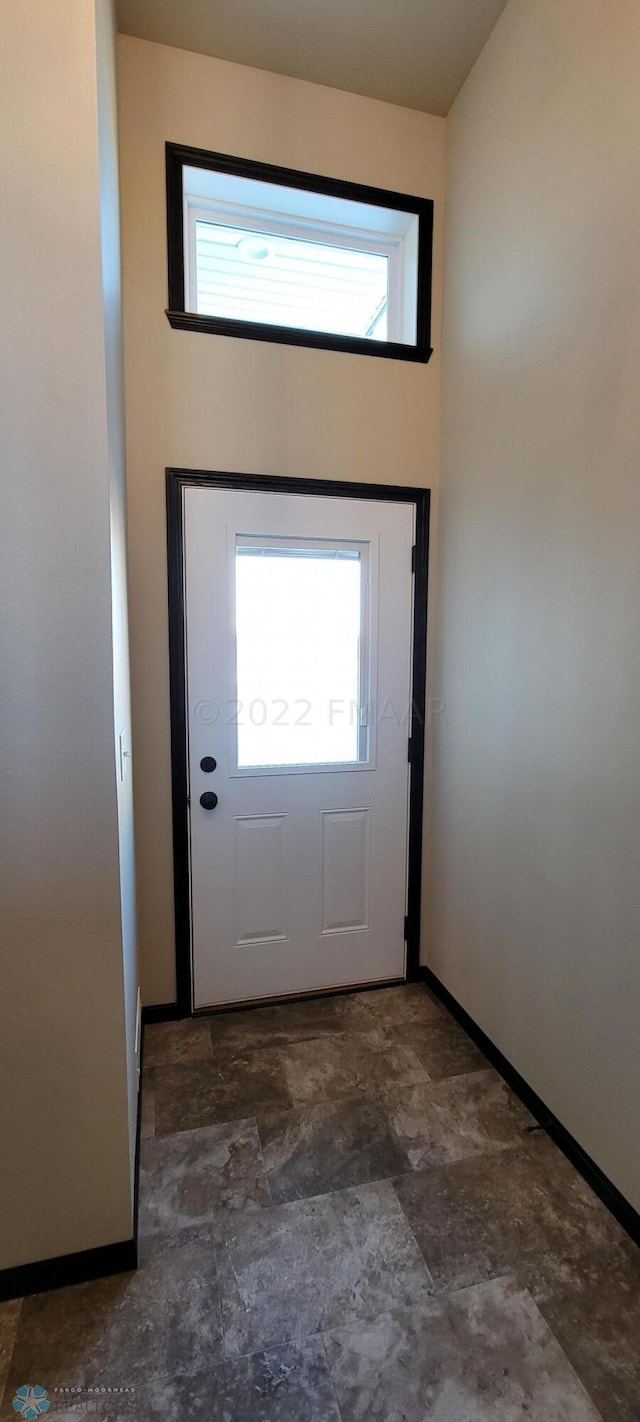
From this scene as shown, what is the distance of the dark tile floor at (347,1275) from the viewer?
120 centimetres

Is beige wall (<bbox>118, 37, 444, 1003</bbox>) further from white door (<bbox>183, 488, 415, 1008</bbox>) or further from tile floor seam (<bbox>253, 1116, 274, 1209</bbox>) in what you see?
tile floor seam (<bbox>253, 1116, 274, 1209</bbox>)

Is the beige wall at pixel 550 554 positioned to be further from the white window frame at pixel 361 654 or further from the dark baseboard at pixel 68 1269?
the dark baseboard at pixel 68 1269

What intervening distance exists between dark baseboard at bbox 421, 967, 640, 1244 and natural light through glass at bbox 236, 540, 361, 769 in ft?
3.69

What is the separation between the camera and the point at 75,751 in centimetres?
127

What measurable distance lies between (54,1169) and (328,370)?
2.58 metres

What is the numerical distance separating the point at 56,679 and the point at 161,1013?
5.54 ft

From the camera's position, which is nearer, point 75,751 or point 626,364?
point 75,751

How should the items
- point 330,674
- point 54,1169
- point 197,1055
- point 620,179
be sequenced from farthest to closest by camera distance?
1. point 330,674
2. point 197,1055
3. point 620,179
4. point 54,1169

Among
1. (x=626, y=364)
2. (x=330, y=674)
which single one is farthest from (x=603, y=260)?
(x=330, y=674)

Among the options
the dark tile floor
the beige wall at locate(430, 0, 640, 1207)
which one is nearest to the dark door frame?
the beige wall at locate(430, 0, 640, 1207)

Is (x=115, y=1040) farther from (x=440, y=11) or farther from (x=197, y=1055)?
(x=440, y=11)

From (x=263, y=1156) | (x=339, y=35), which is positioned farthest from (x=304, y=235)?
(x=263, y=1156)

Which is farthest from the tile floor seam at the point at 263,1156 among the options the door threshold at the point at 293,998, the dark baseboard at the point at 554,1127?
the dark baseboard at the point at 554,1127

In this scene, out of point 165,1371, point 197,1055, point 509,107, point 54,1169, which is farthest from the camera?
point 197,1055
